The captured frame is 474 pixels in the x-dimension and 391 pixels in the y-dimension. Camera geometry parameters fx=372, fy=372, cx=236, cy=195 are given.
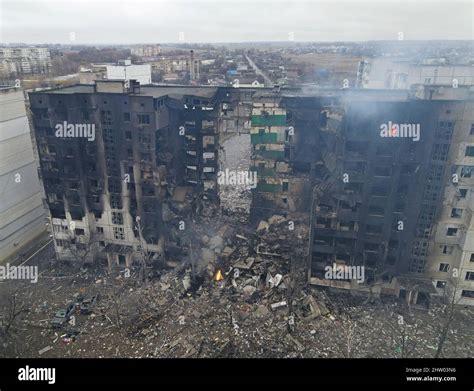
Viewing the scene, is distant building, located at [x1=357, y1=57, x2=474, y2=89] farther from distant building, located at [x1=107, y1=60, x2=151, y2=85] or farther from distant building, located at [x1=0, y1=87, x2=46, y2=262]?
distant building, located at [x1=0, y1=87, x2=46, y2=262]

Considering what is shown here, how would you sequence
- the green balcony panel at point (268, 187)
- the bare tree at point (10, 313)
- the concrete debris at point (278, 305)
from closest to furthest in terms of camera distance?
the bare tree at point (10, 313), the concrete debris at point (278, 305), the green balcony panel at point (268, 187)

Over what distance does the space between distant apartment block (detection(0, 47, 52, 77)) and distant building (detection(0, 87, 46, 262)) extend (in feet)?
202

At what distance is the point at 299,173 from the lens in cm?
3478

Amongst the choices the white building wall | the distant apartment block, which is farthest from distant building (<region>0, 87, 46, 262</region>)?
the distant apartment block

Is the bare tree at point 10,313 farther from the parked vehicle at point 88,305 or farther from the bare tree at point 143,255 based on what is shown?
the bare tree at point 143,255

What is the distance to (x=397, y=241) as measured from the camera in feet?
89.6

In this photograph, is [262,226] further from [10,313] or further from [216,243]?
[10,313]

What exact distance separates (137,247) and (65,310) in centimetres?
756

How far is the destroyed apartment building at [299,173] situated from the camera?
83.2ft

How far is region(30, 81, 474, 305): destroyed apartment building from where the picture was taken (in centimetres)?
2535

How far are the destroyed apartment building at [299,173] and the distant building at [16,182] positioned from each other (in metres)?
5.88

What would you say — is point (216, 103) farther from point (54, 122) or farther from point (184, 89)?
point (54, 122)

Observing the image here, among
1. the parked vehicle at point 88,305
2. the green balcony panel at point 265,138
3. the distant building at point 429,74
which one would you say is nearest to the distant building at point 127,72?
the green balcony panel at point 265,138
